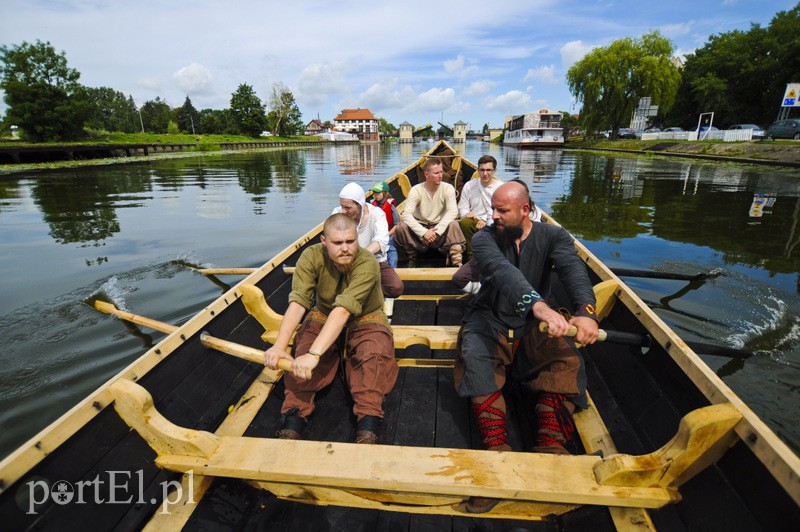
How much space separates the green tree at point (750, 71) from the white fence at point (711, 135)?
23.3ft

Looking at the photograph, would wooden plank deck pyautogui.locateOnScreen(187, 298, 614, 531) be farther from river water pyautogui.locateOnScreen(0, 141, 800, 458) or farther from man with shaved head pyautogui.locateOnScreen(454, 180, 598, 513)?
river water pyautogui.locateOnScreen(0, 141, 800, 458)

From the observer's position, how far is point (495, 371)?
2.45 metres

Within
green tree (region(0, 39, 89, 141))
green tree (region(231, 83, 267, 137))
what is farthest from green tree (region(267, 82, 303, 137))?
green tree (region(0, 39, 89, 141))

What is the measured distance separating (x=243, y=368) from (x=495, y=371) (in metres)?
1.92

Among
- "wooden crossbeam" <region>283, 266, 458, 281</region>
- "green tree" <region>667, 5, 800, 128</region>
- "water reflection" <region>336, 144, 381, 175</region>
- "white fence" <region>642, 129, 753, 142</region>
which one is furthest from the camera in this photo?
"green tree" <region>667, 5, 800, 128</region>

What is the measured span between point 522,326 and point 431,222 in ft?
10.3

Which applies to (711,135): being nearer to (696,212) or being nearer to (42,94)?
(696,212)

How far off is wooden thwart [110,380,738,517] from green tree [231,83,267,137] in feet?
258

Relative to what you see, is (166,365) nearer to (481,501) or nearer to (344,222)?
(344,222)

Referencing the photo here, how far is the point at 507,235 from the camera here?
105 inches

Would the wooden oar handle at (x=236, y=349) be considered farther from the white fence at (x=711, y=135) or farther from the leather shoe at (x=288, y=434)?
the white fence at (x=711, y=135)

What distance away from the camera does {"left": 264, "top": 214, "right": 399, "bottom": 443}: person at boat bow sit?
2.28m

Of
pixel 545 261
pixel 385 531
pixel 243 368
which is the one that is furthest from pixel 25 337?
pixel 545 261

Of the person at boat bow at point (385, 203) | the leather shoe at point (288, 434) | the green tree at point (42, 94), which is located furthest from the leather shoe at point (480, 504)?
the green tree at point (42, 94)
